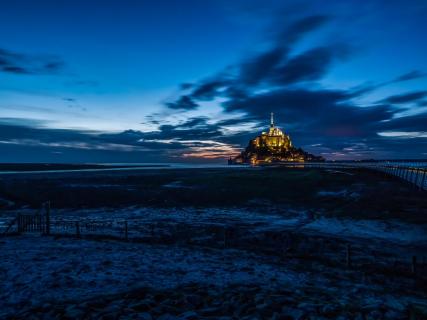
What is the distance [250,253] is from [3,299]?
9.64 m

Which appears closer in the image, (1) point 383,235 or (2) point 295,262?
(2) point 295,262

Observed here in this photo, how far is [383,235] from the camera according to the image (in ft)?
60.1

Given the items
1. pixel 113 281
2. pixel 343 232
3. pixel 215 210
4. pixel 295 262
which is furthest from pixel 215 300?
pixel 215 210

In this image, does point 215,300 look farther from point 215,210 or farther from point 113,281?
point 215,210

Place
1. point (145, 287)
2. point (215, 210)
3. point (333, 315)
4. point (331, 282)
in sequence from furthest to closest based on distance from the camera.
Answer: point (215, 210) → point (331, 282) → point (145, 287) → point (333, 315)

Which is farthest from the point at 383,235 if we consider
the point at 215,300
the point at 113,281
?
the point at 113,281

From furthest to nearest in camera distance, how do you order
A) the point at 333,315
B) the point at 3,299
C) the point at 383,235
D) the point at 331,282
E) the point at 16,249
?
the point at 383,235 → the point at 16,249 → the point at 331,282 → the point at 3,299 → the point at 333,315

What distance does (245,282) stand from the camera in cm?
1033

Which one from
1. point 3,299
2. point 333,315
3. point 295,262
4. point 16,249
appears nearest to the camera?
point 333,315

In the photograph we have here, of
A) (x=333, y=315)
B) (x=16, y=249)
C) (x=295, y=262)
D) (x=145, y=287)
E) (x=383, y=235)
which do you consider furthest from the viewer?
(x=383, y=235)

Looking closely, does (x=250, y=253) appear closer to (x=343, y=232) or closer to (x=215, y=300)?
(x=215, y=300)

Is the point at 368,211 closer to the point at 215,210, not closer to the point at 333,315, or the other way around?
the point at 215,210

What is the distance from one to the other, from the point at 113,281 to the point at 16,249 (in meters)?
7.15

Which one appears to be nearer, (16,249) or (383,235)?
(16,249)
